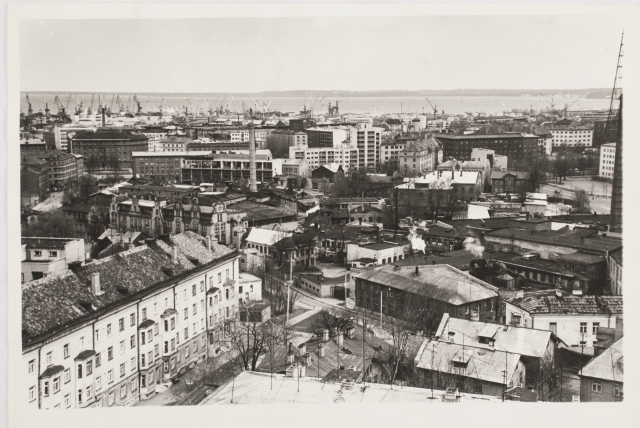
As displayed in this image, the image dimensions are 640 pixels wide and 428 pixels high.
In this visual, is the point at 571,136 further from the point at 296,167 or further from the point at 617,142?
the point at 296,167

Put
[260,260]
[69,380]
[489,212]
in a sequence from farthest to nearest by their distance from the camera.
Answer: [489,212]
[260,260]
[69,380]

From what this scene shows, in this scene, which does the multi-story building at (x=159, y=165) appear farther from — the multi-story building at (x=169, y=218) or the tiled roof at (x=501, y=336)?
the tiled roof at (x=501, y=336)

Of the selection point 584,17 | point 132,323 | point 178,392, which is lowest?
point 178,392

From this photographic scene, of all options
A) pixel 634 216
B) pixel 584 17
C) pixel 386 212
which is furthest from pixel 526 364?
pixel 386 212

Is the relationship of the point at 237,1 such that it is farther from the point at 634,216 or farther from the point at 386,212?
the point at 386,212

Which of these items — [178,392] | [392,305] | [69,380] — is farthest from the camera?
[392,305]

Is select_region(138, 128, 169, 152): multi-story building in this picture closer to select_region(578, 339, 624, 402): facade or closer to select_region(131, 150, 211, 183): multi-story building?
select_region(131, 150, 211, 183): multi-story building
